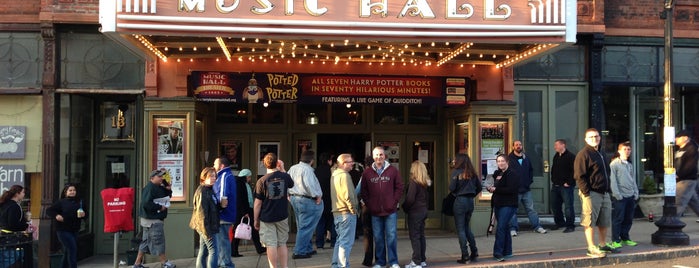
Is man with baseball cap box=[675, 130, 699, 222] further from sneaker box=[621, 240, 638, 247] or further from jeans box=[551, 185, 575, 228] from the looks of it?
jeans box=[551, 185, 575, 228]

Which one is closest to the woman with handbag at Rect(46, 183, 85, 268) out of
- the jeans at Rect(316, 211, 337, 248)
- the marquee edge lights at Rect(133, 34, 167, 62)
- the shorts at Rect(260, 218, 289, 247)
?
the marquee edge lights at Rect(133, 34, 167, 62)

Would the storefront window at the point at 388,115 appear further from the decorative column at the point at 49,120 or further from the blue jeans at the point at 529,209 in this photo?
the decorative column at the point at 49,120

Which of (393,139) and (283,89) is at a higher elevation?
(283,89)

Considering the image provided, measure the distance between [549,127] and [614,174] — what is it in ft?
10.3

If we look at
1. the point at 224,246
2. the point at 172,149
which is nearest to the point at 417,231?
the point at 224,246

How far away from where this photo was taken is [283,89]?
11320mm

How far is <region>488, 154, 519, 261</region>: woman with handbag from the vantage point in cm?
916

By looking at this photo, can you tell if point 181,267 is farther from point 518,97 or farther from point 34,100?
point 518,97

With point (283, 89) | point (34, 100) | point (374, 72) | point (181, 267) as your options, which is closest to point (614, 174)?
point (374, 72)

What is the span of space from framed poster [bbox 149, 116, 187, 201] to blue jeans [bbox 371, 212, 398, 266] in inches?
152

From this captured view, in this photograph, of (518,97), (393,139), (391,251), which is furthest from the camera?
(393,139)

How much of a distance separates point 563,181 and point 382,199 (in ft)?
14.9

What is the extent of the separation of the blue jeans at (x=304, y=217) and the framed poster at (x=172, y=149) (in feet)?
7.74

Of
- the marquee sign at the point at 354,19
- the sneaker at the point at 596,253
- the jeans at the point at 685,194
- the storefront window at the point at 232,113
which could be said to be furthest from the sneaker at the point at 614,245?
the storefront window at the point at 232,113
